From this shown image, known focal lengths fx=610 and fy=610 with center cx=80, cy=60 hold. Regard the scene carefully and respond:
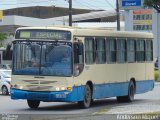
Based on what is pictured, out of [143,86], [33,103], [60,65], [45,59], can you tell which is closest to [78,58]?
[60,65]

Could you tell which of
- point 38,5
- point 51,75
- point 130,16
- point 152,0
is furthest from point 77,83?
point 38,5

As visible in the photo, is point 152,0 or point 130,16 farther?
point 130,16

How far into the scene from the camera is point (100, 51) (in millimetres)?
23703

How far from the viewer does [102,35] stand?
2405 centimetres

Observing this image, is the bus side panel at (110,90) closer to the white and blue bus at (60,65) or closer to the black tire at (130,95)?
the white and blue bus at (60,65)

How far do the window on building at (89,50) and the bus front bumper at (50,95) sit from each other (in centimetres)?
154

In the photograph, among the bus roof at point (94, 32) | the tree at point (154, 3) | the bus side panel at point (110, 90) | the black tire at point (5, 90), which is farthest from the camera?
the black tire at point (5, 90)

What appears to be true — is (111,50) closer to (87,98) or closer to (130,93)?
(87,98)

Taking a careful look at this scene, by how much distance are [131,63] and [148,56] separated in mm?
2078

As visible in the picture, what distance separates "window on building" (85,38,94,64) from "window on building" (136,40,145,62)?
4188mm

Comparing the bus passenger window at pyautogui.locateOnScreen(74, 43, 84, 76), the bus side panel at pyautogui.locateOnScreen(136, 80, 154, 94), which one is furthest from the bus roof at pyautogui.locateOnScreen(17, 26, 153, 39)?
the bus side panel at pyautogui.locateOnScreen(136, 80, 154, 94)

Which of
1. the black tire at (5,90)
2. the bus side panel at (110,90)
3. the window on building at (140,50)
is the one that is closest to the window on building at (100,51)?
the bus side panel at (110,90)

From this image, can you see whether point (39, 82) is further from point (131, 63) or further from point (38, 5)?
point (38, 5)

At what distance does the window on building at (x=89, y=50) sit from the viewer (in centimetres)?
2268
